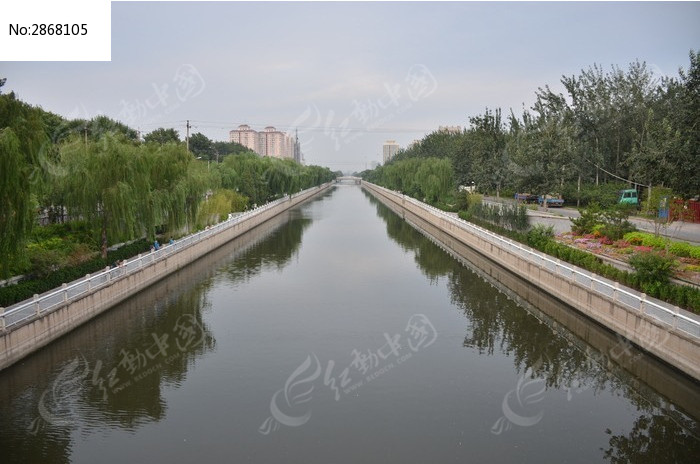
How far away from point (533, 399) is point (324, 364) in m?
5.24

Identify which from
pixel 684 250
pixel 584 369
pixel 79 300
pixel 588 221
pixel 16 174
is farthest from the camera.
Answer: pixel 588 221

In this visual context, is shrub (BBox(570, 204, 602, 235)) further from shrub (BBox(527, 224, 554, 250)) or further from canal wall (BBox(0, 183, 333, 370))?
canal wall (BBox(0, 183, 333, 370))

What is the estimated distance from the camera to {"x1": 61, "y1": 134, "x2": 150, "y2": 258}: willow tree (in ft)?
69.3

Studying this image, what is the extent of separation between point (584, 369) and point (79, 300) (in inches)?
569

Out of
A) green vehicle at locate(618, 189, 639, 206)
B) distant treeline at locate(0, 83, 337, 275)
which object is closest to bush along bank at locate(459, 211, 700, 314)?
distant treeline at locate(0, 83, 337, 275)

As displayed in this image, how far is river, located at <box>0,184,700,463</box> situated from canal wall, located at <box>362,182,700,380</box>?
0.45 meters

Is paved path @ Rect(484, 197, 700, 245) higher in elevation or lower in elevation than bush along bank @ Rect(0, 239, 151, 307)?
higher

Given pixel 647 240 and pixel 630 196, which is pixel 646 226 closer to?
pixel 647 240

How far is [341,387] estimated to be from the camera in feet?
43.2

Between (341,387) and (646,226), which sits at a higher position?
(646,226)

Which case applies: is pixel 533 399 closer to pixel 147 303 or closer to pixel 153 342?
pixel 153 342

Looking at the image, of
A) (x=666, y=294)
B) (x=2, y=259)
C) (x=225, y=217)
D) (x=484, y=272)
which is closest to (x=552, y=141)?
(x=484, y=272)

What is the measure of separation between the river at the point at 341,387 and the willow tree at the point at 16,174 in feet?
10.5

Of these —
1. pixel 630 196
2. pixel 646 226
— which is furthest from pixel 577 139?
pixel 646 226
